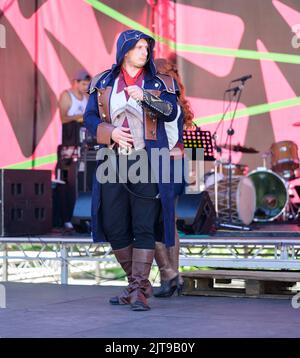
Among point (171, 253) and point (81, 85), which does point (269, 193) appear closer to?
point (81, 85)

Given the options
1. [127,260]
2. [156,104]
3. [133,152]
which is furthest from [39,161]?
[156,104]

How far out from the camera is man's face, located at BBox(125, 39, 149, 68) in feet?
17.4

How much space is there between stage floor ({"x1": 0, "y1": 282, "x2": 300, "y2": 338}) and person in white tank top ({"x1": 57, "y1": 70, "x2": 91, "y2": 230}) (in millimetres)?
3970

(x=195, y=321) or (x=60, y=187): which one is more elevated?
(x=60, y=187)

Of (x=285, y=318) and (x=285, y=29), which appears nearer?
(x=285, y=318)

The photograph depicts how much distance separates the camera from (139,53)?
5301 millimetres

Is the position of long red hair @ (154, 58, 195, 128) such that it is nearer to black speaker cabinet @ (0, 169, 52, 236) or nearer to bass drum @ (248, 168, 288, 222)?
black speaker cabinet @ (0, 169, 52, 236)

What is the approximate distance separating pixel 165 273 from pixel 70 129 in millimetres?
5061
